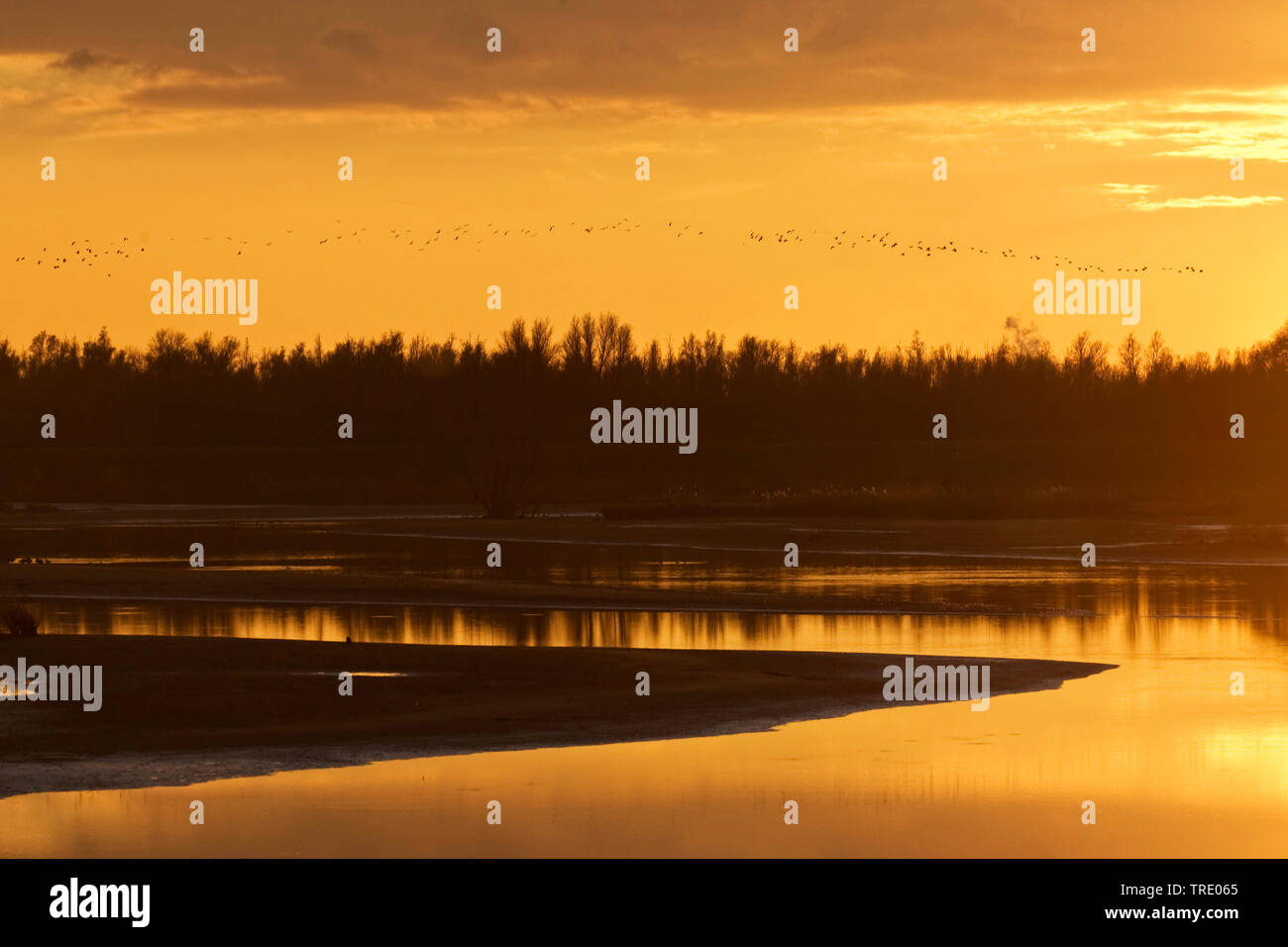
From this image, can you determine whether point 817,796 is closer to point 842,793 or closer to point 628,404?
point 842,793

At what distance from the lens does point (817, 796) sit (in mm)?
14812

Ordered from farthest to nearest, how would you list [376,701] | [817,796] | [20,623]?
[20,623], [376,701], [817,796]

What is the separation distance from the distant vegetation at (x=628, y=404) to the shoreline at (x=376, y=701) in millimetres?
57043

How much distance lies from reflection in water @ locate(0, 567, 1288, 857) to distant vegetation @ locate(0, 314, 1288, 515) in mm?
62928

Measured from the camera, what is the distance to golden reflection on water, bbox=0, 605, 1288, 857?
13148 millimetres

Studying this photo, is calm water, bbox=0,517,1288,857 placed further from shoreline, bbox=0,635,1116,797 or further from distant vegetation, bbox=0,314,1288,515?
distant vegetation, bbox=0,314,1288,515

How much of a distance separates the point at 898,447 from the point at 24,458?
55941 mm

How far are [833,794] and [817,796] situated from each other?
16 centimetres

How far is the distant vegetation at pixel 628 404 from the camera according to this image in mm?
102938

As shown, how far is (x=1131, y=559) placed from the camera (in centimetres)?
4584

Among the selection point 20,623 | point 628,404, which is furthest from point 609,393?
point 20,623

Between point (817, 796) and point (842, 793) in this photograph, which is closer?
point (817, 796)

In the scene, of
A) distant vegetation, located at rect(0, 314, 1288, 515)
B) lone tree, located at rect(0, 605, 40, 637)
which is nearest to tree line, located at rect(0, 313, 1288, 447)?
distant vegetation, located at rect(0, 314, 1288, 515)

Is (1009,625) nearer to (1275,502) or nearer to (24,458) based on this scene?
(1275,502)
